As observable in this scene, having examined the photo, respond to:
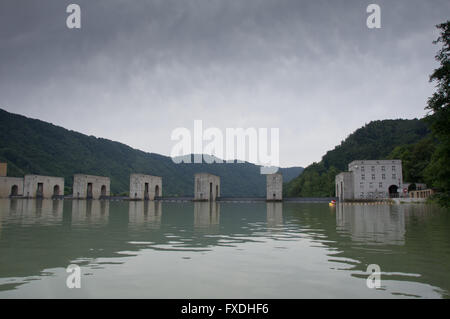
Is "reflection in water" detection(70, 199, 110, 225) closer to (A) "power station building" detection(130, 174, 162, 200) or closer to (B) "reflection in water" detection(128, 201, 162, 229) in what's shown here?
(B) "reflection in water" detection(128, 201, 162, 229)

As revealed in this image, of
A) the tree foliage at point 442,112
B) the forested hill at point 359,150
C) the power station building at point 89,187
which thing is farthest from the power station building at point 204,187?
the tree foliage at point 442,112

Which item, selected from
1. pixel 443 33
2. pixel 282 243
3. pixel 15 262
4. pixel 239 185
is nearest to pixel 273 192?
pixel 443 33

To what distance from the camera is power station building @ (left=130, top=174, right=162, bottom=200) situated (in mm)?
78256

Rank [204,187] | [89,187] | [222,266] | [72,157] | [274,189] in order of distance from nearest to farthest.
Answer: [222,266] → [274,189] → [204,187] → [89,187] → [72,157]

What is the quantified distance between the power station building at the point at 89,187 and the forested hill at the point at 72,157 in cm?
3256

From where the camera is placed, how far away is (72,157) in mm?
146000

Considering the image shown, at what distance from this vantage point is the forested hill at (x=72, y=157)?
415 ft

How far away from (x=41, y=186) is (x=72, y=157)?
65.7 metres

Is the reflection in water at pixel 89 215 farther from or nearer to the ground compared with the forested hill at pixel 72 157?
nearer to the ground

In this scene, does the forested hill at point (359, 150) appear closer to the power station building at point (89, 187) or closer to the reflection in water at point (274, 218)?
the power station building at point (89, 187)

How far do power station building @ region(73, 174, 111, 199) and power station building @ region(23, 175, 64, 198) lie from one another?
301 inches

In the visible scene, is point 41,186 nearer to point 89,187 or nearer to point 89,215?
point 89,187

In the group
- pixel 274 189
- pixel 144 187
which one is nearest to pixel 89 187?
pixel 144 187

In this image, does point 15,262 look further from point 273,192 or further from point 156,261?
point 273,192
